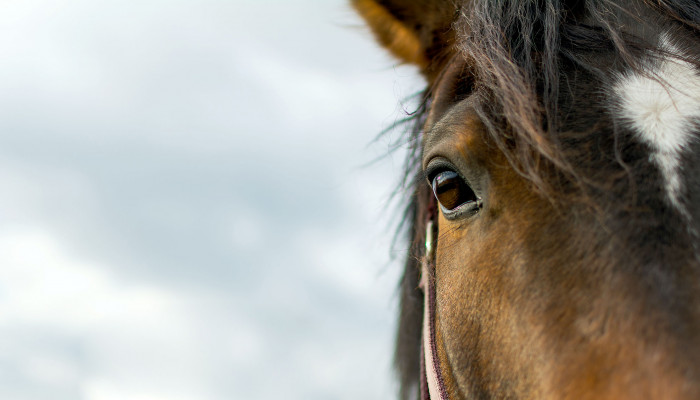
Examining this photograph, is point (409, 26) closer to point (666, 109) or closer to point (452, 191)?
point (452, 191)

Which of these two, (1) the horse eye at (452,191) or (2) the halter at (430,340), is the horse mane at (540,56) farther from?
(2) the halter at (430,340)

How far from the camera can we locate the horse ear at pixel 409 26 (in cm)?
242

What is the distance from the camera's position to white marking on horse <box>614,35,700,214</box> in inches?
47.2

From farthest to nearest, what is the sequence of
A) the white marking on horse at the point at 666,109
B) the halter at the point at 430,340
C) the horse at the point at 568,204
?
1. the halter at the point at 430,340
2. the white marking on horse at the point at 666,109
3. the horse at the point at 568,204

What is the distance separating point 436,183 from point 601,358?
74cm

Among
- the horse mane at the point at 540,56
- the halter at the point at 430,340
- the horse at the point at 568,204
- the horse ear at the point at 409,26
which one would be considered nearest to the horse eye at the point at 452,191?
the horse at the point at 568,204

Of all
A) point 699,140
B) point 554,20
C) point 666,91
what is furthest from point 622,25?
point 699,140

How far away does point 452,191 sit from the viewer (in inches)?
63.0

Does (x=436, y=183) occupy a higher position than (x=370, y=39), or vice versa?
(x=370, y=39)

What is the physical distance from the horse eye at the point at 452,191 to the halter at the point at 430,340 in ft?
1.16

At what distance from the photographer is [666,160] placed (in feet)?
3.95

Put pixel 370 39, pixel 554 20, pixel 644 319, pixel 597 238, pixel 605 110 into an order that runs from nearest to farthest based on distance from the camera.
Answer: pixel 644 319 < pixel 597 238 < pixel 605 110 < pixel 554 20 < pixel 370 39

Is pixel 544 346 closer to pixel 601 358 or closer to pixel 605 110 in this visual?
pixel 601 358

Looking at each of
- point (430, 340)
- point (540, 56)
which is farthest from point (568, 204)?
point (430, 340)
